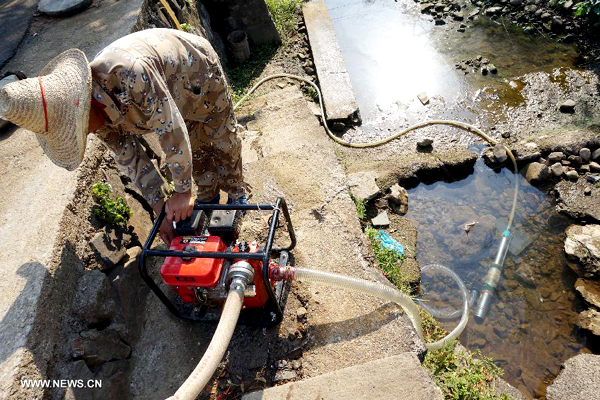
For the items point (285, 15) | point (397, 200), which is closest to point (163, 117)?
point (397, 200)

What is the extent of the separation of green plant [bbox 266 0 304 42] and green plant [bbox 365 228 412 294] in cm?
451

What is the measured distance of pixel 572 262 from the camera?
3656mm

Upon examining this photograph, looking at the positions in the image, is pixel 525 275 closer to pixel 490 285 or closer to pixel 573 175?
pixel 490 285

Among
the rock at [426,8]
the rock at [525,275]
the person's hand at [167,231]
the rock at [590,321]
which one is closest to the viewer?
the person's hand at [167,231]

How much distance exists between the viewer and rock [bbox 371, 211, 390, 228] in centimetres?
395

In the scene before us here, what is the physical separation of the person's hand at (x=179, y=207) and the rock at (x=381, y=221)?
6.82 ft

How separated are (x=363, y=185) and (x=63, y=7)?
14.0 ft

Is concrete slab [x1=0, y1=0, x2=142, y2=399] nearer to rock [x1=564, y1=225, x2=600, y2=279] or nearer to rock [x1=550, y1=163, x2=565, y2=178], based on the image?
rock [x1=564, y1=225, x2=600, y2=279]

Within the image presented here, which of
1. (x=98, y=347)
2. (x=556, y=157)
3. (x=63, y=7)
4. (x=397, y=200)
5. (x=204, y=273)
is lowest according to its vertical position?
(x=397, y=200)

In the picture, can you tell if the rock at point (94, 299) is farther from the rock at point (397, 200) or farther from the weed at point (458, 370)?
the rock at point (397, 200)

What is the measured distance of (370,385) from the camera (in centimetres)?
229

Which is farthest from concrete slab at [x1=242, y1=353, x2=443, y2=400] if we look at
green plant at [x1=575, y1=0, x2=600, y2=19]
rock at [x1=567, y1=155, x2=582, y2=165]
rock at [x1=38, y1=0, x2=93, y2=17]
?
green plant at [x1=575, y1=0, x2=600, y2=19]

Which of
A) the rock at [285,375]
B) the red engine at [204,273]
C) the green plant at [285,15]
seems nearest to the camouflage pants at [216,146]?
the red engine at [204,273]

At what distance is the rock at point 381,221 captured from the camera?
13.0ft
